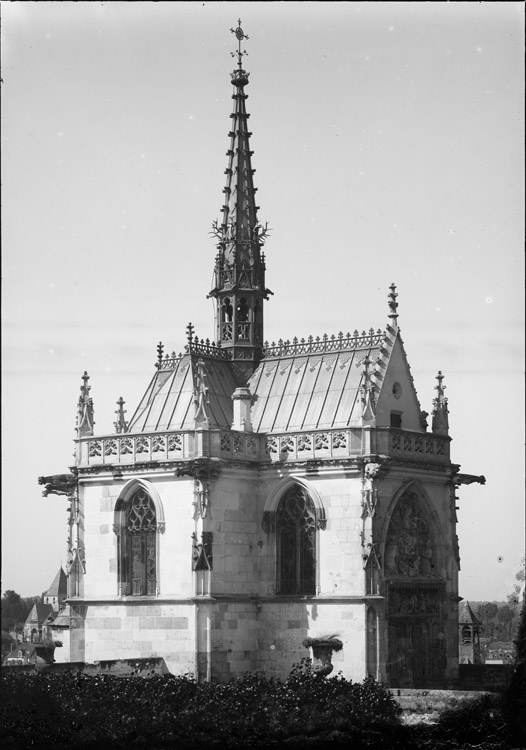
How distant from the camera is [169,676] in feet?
178

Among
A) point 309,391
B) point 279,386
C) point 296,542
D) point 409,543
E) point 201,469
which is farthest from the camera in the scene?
point 279,386

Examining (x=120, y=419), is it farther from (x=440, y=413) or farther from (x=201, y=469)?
(x=440, y=413)

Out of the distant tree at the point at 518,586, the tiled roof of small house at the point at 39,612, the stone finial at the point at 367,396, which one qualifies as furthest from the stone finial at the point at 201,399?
the tiled roof of small house at the point at 39,612

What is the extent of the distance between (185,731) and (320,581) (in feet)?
26.8

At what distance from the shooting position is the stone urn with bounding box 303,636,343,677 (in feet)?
184

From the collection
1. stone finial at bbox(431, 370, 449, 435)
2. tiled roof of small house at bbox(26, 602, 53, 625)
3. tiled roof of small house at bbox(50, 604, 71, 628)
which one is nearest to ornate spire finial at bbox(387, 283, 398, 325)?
stone finial at bbox(431, 370, 449, 435)

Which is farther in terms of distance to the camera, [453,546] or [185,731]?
[453,546]

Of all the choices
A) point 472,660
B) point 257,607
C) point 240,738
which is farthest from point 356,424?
point 472,660

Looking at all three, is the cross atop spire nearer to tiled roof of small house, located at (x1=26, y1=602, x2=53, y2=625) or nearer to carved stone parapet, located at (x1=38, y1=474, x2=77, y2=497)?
carved stone parapet, located at (x1=38, y1=474, x2=77, y2=497)

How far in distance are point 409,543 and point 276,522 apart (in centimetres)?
447

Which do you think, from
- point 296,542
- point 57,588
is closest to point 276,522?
point 296,542

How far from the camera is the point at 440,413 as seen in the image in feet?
202

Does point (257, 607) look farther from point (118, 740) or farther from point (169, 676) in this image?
point (118, 740)

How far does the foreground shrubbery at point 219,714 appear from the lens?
50.2 m
